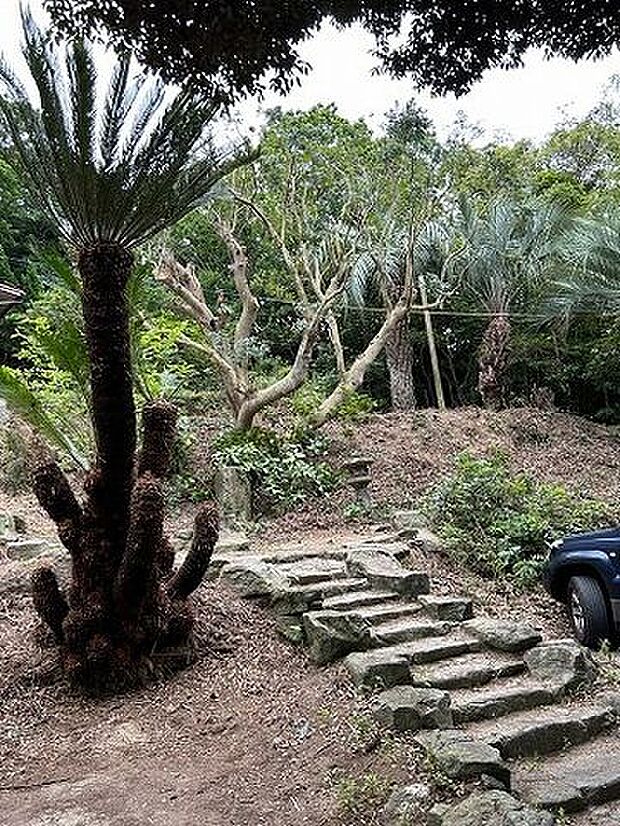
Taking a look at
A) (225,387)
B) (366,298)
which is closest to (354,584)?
(225,387)

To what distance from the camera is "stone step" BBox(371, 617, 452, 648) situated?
17.1 feet

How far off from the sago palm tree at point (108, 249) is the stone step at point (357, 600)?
1094 mm

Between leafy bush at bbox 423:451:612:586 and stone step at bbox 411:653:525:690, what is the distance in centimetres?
277

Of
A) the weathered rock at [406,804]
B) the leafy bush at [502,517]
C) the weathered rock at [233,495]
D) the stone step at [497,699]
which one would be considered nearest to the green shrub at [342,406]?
the weathered rock at [233,495]

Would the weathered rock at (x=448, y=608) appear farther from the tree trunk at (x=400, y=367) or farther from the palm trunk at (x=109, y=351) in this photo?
the tree trunk at (x=400, y=367)

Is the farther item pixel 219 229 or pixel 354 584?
pixel 219 229

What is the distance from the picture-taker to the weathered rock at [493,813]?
3213 mm

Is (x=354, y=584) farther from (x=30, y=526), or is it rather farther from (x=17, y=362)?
(x=17, y=362)

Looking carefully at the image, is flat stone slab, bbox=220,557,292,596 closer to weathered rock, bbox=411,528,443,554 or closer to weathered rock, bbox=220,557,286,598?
weathered rock, bbox=220,557,286,598

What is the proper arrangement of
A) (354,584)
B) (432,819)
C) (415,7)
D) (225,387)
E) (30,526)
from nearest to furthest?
(415,7) < (432,819) < (354,584) < (30,526) < (225,387)

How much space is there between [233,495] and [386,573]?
389 cm

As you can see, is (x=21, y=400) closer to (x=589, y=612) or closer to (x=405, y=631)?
(x=405, y=631)

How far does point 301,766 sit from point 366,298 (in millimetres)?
12992

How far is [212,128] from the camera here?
4.96 metres
